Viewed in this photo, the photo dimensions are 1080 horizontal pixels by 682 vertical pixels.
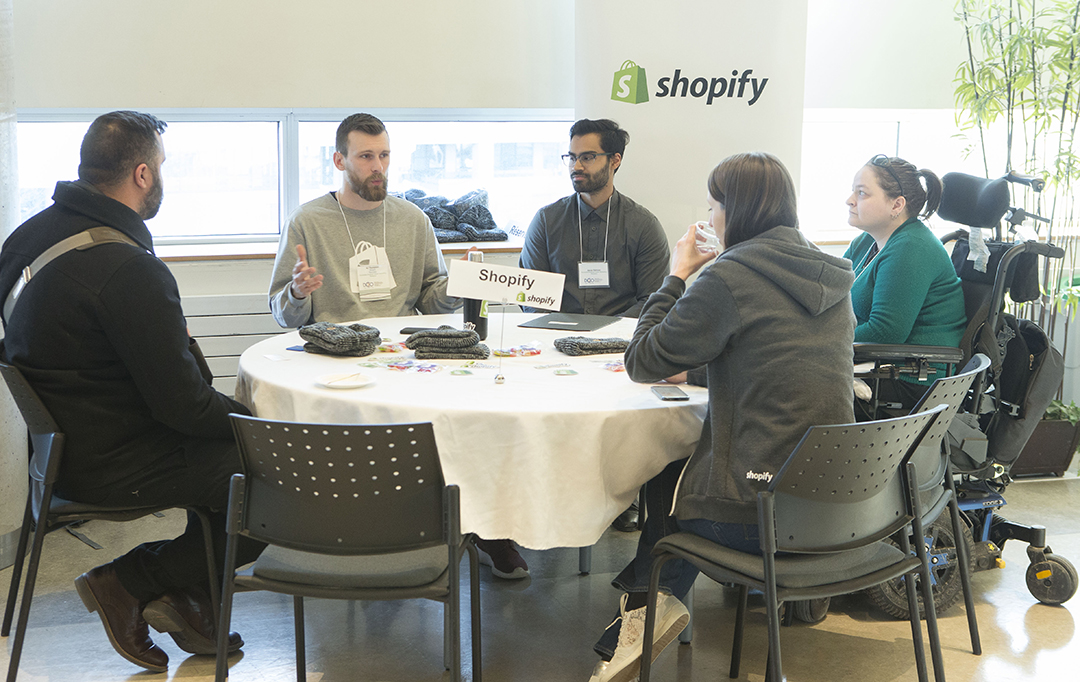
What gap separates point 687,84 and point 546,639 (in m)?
2.52

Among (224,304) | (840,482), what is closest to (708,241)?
(840,482)

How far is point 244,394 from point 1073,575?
2598 mm

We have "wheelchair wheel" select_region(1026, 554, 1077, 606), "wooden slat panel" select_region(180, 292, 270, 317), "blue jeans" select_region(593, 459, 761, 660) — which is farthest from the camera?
"wooden slat panel" select_region(180, 292, 270, 317)

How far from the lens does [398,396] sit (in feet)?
7.13

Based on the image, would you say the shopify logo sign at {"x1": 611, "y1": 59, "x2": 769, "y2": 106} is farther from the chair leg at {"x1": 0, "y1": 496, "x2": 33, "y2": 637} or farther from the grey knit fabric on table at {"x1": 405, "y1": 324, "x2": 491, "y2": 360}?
the chair leg at {"x1": 0, "y1": 496, "x2": 33, "y2": 637}

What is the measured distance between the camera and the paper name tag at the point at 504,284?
255cm

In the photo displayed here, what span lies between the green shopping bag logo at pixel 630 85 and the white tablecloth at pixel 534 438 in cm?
215

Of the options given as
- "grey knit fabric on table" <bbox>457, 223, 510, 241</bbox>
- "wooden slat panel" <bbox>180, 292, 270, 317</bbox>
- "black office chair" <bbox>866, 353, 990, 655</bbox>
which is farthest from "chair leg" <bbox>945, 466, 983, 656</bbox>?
"wooden slat panel" <bbox>180, 292, 270, 317</bbox>

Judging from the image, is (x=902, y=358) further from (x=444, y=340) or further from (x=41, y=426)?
(x=41, y=426)

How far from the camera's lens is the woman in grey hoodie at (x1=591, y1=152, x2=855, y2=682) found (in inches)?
79.4

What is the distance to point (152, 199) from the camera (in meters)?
2.54

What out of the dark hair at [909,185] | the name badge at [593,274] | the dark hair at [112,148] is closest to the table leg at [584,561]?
the name badge at [593,274]

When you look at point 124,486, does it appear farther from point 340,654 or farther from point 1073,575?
point 1073,575

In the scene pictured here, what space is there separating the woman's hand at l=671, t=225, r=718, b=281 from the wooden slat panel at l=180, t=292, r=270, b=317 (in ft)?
8.02
